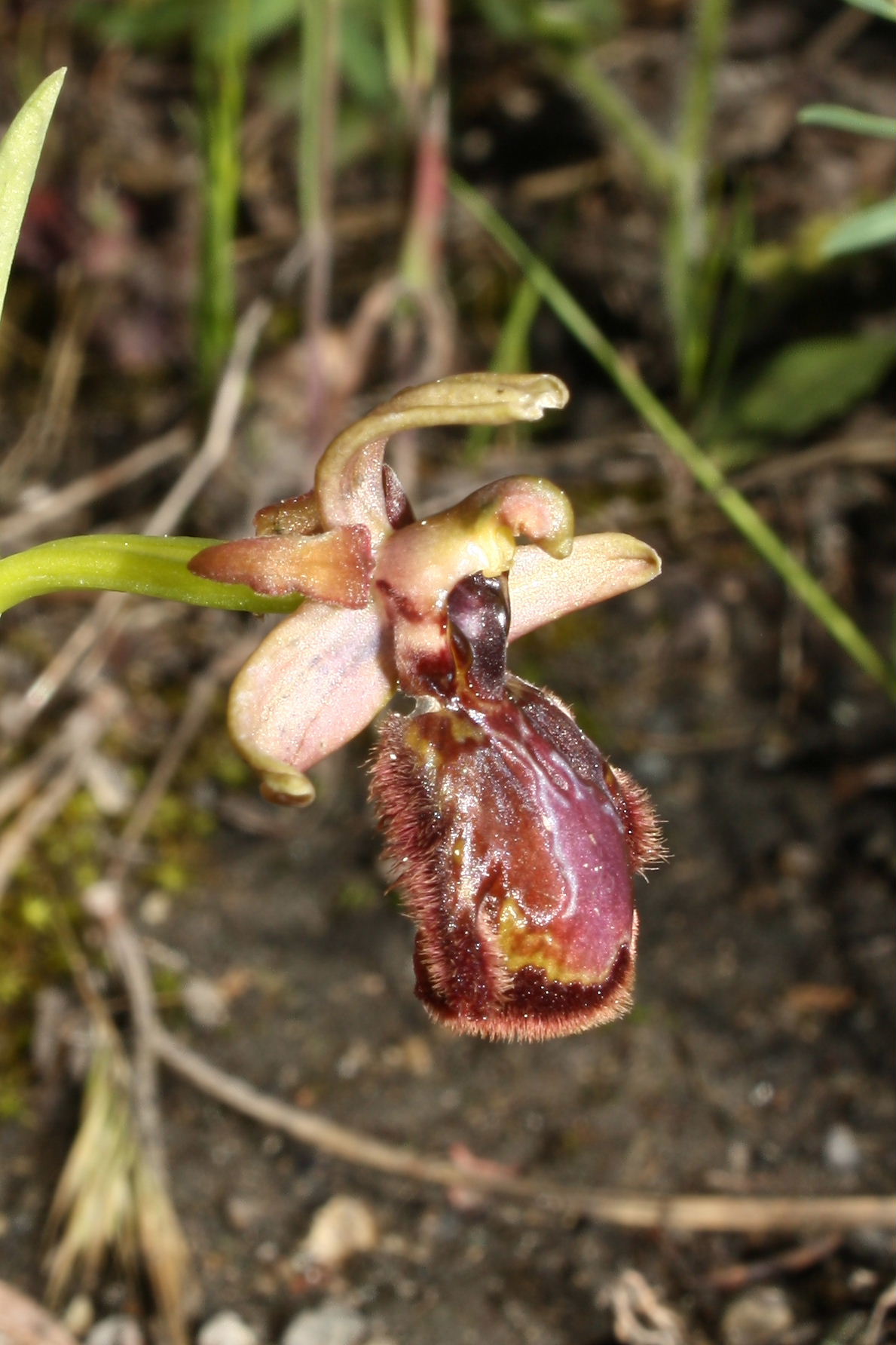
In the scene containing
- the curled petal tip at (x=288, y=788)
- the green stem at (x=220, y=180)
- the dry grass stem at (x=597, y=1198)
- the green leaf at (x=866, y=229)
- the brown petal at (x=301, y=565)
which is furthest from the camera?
the green stem at (x=220, y=180)

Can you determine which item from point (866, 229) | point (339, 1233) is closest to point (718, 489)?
point (866, 229)

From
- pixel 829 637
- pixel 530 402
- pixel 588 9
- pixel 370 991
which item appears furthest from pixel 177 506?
pixel 588 9

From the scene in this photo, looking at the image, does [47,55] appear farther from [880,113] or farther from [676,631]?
[676,631]

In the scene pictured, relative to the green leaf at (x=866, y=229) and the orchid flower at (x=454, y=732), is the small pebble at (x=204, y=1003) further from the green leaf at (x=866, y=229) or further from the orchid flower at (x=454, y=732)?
the green leaf at (x=866, y=229)

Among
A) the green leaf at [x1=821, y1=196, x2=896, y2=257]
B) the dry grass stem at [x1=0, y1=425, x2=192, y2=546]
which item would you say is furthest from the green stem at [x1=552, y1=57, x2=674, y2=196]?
the green leaf at [x1=821, y1=196, x2=896, y2=257]

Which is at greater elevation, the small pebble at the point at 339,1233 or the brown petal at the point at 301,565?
the brown petal at the point at 301,565

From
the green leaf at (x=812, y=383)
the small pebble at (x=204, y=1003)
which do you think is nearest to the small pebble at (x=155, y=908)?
the small pebble at (x=204, y=1003)
